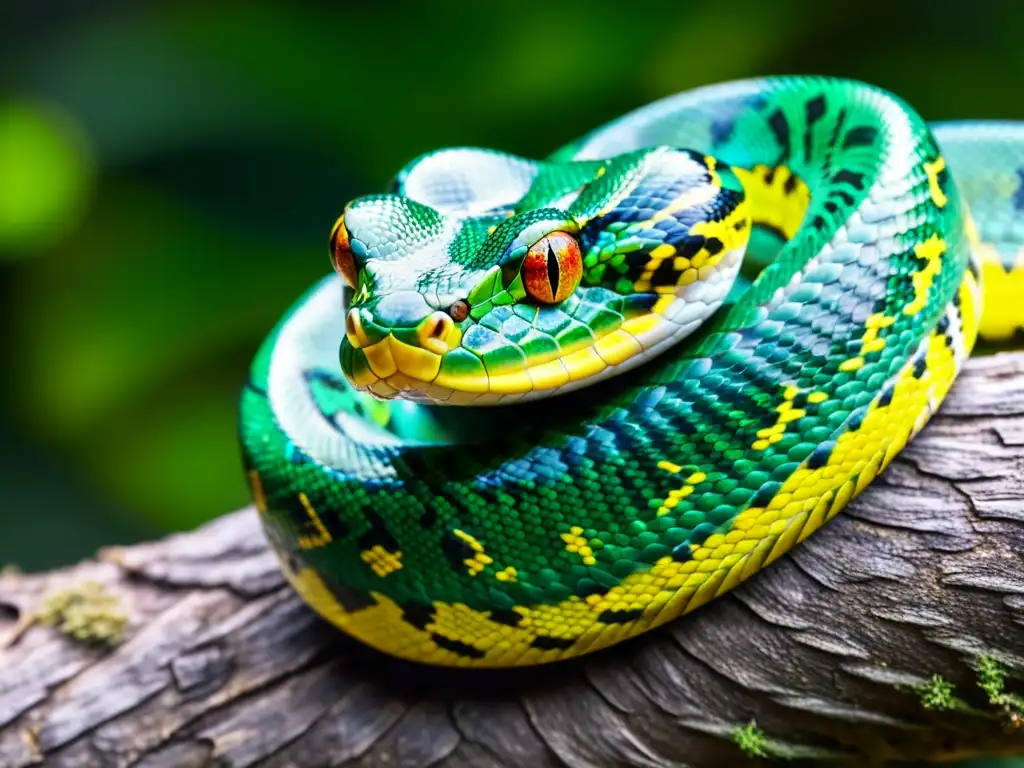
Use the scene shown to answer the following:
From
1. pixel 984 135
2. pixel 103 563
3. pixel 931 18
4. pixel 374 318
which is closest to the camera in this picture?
pixel 374 318

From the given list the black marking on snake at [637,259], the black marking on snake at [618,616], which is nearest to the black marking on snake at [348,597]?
the black marking on snake at [618,616]

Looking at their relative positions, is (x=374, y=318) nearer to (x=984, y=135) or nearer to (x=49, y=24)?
(x=984, y=135)

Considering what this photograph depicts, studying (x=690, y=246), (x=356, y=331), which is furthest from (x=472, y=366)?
(x=690, y=246)

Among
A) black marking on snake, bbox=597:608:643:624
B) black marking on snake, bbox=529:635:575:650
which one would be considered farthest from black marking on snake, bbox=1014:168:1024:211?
black marking on snake, bbox=529:635:575:650

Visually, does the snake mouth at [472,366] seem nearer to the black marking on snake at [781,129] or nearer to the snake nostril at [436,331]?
the snake nostril at [436,331]

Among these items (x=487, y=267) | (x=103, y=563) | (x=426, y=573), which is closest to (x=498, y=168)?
(x=487, y=267)

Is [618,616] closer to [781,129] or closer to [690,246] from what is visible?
[690,246]
